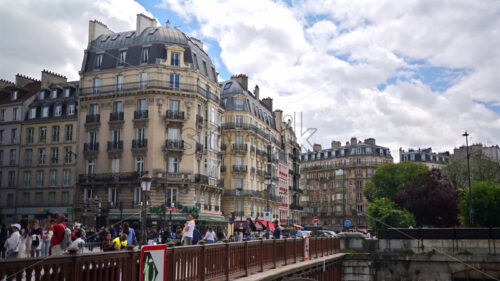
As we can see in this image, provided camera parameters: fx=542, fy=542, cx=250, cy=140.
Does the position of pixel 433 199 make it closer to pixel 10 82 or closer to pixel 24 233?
pixel 10 82

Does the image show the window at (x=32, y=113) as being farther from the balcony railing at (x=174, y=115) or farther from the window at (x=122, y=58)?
the balcony railing at (x=174, y=115)

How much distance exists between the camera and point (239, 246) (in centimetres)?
1434

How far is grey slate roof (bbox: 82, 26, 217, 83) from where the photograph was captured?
47.0 m

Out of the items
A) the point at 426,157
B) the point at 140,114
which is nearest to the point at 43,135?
the point at 140,114

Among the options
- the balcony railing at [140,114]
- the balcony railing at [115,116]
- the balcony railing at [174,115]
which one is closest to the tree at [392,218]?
the balcony railing at [174,115]

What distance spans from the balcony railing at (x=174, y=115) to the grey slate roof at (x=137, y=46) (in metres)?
4.38

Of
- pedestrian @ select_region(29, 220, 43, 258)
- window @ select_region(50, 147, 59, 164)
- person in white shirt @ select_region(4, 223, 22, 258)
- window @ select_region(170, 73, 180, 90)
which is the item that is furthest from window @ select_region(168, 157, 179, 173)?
person in white shirt @ select_region(4, 223, 22, 258)

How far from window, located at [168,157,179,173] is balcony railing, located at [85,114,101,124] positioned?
7.60 metres

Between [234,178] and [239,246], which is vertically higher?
[234,178]

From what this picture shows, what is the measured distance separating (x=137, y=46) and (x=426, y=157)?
76.1 metres

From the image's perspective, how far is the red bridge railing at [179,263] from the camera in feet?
22.6

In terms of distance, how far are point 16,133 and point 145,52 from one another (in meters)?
15.8

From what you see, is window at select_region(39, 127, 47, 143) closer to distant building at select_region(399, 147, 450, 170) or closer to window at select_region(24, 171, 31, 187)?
window at select_region(24, 171, 31, 187)

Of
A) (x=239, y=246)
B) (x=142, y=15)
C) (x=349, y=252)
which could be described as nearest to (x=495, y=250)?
(x=349, y=252)
